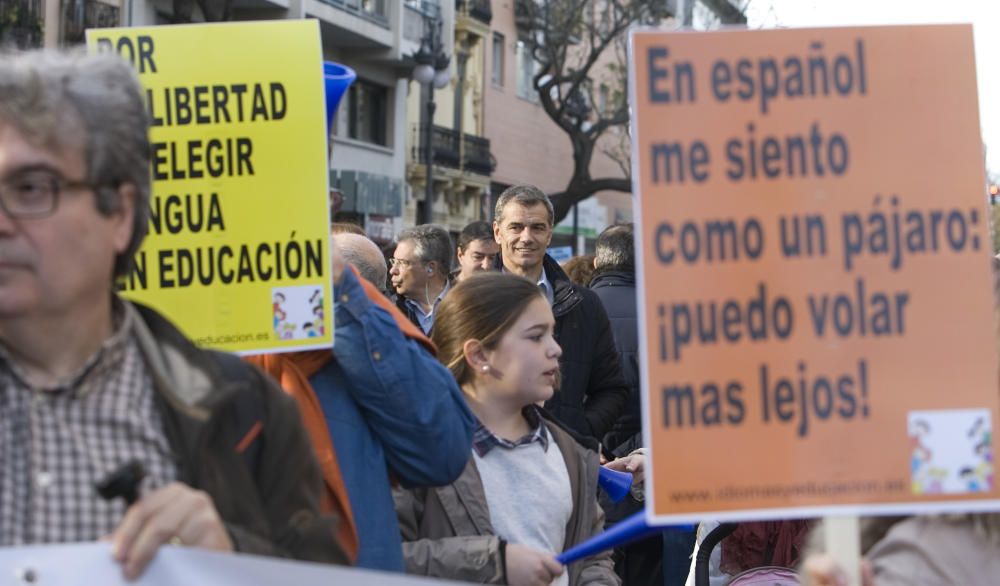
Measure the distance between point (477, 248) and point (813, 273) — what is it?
17.4 ft

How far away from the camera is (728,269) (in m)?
2.78

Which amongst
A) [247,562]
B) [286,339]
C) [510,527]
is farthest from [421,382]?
[247,562]

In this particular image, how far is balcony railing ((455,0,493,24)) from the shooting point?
39562 mm

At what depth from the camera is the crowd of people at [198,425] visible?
7.72 ft

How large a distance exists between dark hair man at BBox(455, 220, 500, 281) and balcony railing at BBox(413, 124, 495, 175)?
28.3 m

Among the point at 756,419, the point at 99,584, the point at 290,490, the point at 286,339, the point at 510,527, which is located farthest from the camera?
the point at 510,527

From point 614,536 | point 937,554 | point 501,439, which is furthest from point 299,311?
point 937,554

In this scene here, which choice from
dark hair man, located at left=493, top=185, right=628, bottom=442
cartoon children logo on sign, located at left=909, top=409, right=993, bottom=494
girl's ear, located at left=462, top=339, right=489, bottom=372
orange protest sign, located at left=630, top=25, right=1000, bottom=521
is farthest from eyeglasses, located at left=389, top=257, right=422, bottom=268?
cartoon children logo on sign, located at left=909, top=409, right=993, bottom=494

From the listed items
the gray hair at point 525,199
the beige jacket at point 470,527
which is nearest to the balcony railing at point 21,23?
the gray hair at point 525,199

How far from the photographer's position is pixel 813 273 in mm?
2787

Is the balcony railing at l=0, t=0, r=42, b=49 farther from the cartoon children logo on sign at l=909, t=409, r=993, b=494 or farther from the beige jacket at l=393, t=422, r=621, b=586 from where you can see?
the cartoon children logo on sign at l=909, t=409, r=993, b=494

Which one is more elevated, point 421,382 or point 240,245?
point 240,245

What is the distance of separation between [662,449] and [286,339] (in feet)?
3.97

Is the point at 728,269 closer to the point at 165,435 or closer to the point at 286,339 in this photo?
the point at 165,435
